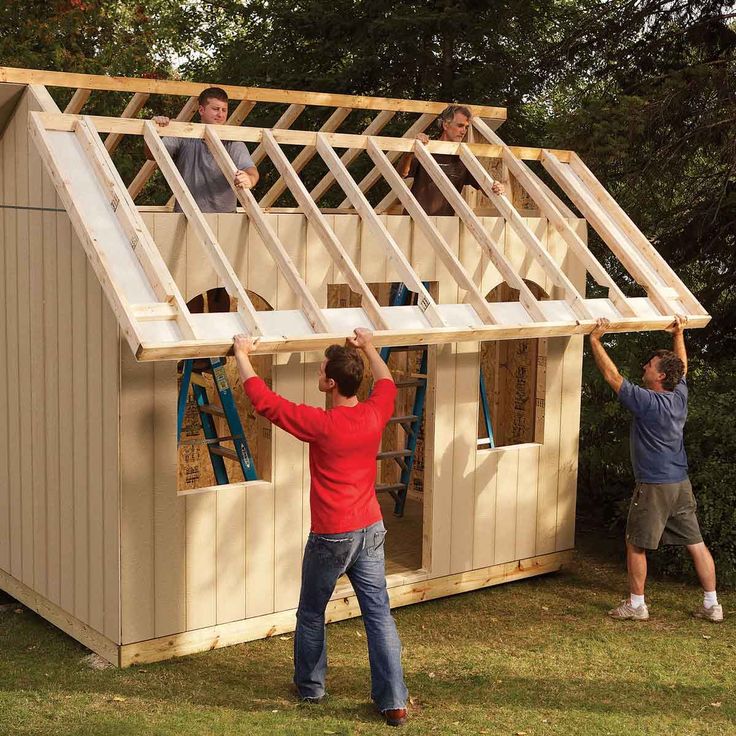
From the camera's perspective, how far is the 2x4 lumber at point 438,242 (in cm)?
673

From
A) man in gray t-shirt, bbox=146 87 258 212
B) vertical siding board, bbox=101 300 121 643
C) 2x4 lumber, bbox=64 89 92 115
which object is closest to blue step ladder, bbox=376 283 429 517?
man in gray t-shirt, bbox=146 87 258 212

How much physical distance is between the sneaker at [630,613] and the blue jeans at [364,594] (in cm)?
245

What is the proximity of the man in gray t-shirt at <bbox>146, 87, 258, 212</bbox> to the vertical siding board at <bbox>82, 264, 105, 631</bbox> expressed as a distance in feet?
4.21

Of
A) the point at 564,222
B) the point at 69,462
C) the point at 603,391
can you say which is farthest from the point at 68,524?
the point at 603,391

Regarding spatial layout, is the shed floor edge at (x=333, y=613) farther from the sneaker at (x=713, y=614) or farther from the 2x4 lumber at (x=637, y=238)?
the 2x4 lumber at (x=637, y=238)

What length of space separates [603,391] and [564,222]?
3730 millimetres

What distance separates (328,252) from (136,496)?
6.21 ft

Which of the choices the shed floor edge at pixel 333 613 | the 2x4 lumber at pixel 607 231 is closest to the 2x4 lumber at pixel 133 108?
the 2x4 lumber at pixel 607 231

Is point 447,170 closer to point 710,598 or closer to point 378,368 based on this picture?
point 378,368

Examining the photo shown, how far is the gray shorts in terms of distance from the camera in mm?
7457

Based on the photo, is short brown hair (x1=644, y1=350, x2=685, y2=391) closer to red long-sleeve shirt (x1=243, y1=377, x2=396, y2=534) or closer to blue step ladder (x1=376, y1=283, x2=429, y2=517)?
blue step ladder (x1=376, y1=283, x2=429, y2=517)

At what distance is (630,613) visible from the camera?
7.62 meters

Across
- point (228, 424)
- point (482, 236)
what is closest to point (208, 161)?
point (228, 424)

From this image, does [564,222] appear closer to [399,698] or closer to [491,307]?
[491,307]
